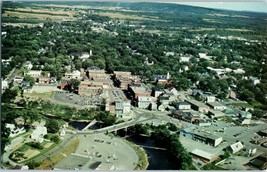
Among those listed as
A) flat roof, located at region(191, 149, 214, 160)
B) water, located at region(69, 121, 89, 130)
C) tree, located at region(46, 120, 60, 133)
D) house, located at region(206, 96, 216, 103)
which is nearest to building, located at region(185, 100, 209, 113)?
house, located at region(206, 96, 216, 103)

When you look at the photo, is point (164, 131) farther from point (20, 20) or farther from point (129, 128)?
point (20, 20)

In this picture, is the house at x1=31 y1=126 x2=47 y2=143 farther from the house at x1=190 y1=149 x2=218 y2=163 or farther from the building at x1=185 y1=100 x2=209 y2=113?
the building at x1=185 y1=100 x2=209 y2=113

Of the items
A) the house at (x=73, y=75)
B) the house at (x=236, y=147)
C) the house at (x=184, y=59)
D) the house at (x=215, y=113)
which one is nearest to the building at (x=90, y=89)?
the house at (x=73, y=75)

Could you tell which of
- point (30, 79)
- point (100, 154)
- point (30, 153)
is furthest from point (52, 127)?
point (30, 79)

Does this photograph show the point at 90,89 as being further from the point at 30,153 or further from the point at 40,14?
the point at 30,153

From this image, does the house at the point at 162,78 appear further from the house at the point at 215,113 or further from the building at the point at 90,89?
the house at the point at 215,113
